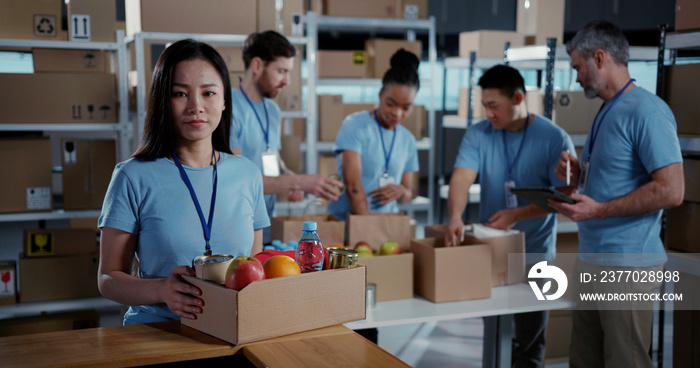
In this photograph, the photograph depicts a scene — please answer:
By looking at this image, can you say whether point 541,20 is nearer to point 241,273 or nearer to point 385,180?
point 385,180

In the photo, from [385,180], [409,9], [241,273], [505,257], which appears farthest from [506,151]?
[409,9]

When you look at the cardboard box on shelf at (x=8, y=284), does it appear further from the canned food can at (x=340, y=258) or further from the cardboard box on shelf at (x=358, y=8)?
the cardboard box on shelf at (x=358, y=8)

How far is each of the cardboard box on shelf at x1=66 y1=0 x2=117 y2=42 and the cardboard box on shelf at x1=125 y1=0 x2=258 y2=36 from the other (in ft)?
0.40

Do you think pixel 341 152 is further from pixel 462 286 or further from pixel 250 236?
pixel 250 236

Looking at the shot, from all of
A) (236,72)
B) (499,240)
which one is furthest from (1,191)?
(499,240)

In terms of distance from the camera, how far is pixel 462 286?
2512mm

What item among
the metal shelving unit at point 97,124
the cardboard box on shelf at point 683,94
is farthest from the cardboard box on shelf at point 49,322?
the cardboard box on shelf at point 683,94

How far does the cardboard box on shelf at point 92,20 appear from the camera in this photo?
3.72 meters

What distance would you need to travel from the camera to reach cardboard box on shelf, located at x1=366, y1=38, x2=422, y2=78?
18.3 feet

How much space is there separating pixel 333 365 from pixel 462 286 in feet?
3.90

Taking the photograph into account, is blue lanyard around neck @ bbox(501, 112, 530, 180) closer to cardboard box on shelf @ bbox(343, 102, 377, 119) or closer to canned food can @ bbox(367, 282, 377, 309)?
canned food can @ bbox(367, 282, 377, 309)

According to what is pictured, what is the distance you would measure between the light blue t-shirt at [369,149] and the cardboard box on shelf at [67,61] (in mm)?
1613

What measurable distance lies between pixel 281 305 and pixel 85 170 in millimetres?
2691

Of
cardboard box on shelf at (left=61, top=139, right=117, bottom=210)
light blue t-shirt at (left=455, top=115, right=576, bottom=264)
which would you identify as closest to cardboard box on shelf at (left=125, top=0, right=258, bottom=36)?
cardboard box on shelf at (left=61, top=139, right=117, bottom=210)
